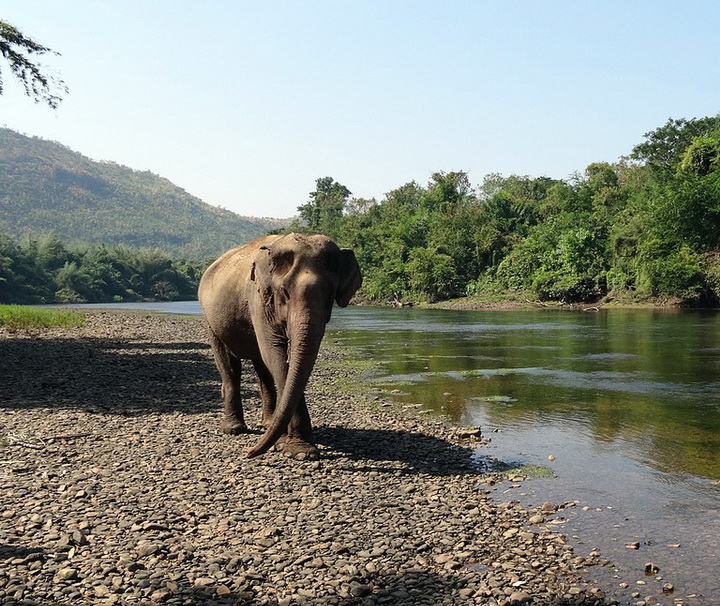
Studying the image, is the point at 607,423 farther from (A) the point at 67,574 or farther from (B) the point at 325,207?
(B) the point at 325,207

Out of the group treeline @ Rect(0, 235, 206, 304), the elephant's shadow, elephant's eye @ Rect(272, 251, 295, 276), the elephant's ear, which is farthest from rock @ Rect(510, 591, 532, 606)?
treeline @ Rect(0, 235, 206, 304)

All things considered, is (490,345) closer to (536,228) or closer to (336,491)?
(336,491)

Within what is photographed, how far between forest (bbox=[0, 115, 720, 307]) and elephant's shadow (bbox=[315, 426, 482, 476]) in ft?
172

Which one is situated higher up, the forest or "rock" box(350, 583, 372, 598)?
the forest

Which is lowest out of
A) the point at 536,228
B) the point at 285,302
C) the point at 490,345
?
the point at 490,345

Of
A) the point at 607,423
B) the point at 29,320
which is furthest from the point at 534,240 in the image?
the point at 607,423

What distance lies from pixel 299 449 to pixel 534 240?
71756 mm

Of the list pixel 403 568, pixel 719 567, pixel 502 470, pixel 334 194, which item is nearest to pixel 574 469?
pixel 502 470

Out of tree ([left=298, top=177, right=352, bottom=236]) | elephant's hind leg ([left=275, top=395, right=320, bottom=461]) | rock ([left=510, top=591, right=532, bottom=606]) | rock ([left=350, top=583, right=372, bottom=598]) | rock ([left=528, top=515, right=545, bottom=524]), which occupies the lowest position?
rock ([left=528, top=515, right=545, bottom=524])

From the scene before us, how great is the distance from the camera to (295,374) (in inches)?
383

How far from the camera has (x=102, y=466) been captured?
31.4 feet

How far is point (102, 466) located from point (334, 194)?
435 feet

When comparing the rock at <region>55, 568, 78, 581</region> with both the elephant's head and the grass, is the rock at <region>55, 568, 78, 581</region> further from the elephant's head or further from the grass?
the grass

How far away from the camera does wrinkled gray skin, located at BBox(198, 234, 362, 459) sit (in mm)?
9805
